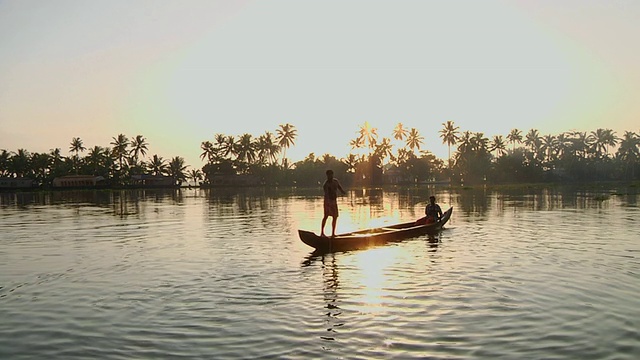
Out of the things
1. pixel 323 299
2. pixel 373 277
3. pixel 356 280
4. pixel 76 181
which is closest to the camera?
pixel 323 299

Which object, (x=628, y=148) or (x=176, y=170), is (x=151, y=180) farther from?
(x=628, y=148)

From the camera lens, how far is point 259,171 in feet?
412

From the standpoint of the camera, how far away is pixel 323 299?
1083 centimetres

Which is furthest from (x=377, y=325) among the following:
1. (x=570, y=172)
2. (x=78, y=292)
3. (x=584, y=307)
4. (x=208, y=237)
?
(x=570, y=172)

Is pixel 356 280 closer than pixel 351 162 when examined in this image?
Yes

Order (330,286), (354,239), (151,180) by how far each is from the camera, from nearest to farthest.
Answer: (330,286)
(354,239)
(151,180)

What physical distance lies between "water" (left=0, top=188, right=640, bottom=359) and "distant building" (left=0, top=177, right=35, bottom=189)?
110 m

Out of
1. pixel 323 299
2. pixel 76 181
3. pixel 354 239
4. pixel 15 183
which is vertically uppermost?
pixel 76 181

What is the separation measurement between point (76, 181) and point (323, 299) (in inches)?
4696

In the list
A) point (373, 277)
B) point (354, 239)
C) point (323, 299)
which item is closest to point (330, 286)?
point (323, 299)

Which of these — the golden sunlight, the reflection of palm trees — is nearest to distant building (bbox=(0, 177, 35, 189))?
the reflection of palm trees

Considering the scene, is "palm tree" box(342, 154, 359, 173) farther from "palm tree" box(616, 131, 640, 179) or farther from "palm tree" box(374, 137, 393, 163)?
"palm tree" box(616, 131, 640, 179)

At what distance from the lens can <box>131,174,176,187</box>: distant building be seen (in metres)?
124

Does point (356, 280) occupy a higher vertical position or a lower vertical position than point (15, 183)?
lower
